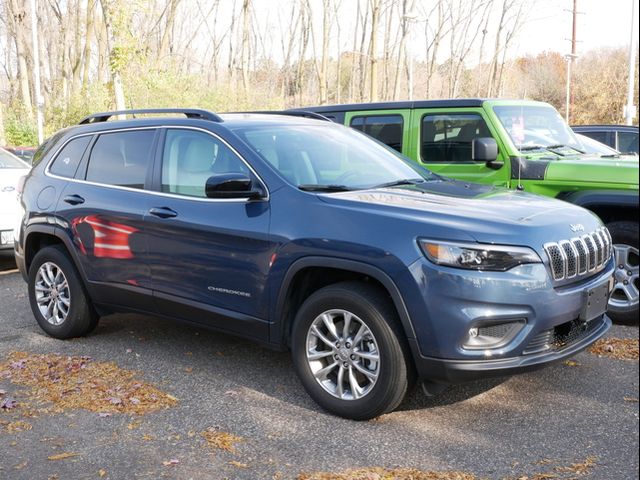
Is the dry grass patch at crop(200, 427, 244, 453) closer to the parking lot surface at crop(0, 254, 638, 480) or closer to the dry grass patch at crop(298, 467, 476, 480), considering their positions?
the parking lot surface at crop(0, 254, 638, 480)

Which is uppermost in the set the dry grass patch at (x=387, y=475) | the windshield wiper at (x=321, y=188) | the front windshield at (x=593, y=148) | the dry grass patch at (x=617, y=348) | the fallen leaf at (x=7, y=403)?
the front windshield at (x=593, y=148)

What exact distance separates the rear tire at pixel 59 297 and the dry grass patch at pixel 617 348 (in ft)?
12.7

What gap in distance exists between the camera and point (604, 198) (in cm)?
576

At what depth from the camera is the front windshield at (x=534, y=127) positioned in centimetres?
663

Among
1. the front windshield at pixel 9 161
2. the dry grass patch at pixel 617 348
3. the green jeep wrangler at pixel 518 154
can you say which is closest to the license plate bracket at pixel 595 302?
the dry grass patch at pixel 617 348

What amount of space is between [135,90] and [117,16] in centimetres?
562

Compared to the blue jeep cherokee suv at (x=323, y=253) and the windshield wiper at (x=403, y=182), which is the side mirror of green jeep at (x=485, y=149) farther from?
the windshield wiper at (x=403, y=182)

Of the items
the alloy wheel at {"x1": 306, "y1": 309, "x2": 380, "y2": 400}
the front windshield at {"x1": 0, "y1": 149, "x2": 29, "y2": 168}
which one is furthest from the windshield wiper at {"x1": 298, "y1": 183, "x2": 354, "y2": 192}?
the front windshield at {"x1": 0, "y1": 149, "x2": 29, "y2": 168}

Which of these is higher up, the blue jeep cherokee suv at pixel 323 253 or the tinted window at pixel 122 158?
the tinted window at pixel 122 158

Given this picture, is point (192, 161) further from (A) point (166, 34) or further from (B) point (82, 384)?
(A) point (166, 34)

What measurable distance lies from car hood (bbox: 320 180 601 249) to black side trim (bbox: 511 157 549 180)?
5.62ft

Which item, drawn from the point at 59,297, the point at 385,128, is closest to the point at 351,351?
the point at 59,297

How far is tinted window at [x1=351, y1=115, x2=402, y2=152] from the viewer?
719 centimetres

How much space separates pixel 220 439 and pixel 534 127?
462 cm
